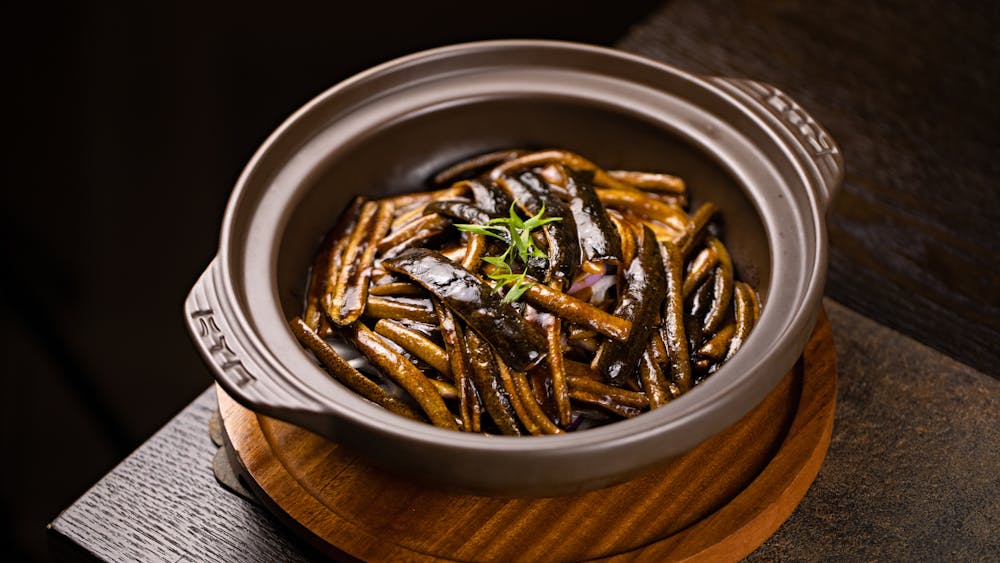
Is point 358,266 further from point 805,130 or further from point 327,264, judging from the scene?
point 805,130

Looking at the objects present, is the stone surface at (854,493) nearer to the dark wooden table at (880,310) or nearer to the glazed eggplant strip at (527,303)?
the dark wooden table at (880,310)

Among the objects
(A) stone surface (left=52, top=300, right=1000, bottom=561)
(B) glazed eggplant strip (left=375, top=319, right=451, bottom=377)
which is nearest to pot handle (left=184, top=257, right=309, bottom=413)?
(B) glazed eggplant strip (left=375, top=319, right=451, bottom=377)

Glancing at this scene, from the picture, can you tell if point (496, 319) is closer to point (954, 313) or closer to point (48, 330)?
point (954, 313)

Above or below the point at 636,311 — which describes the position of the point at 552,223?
above

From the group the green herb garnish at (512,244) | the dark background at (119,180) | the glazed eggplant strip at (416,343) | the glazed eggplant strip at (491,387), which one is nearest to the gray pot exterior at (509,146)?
the glazed eggplant strip at (416,343)

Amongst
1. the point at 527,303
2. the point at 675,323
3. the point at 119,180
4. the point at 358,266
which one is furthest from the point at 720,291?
the point at 119,180
